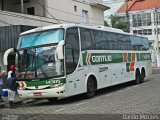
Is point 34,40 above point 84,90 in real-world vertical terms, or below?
above

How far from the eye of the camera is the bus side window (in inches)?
629

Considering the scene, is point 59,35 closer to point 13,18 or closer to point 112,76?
point 112,76

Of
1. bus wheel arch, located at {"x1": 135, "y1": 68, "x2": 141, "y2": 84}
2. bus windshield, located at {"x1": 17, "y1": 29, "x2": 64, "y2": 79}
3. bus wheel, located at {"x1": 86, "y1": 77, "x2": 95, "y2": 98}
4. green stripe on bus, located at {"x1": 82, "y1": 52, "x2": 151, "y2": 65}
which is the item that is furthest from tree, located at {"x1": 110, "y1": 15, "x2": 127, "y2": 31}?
bus windshield, located at {"x1": 17, "y1": 29, "x2": 64, "y2": 79}

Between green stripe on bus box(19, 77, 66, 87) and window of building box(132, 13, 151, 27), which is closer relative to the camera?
green stripe on bus box(19, 77, 66, 87)

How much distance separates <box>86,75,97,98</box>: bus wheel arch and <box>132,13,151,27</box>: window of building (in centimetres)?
6234

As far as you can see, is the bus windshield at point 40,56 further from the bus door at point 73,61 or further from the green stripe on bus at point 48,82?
the bus door at point 73,61

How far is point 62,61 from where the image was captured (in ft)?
51.1

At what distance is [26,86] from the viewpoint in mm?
16203

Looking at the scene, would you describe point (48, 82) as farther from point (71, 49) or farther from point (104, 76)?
point (104, 76)

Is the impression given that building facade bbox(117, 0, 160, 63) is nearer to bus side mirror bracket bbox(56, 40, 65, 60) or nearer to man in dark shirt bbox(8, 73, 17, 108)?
man in dark shirt bbox(8, 73, 17, 108)

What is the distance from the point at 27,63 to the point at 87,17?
21.5m

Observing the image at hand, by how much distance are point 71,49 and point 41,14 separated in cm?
A: 1446

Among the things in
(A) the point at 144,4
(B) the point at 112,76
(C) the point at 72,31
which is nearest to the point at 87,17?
(B) the point at 112,76

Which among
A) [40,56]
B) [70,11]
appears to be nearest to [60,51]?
[40,56]
